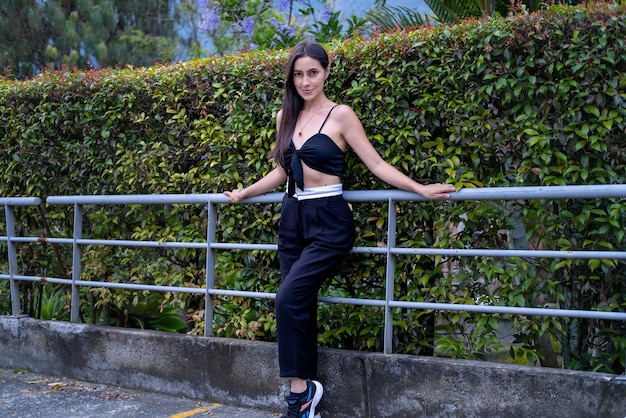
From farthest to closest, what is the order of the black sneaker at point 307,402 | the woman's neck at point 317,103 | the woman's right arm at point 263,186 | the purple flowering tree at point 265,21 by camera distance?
1. the purple flowering tree at point 265,21
2. the woman's right arm at point 263,186
3. the woman's neck at point 317,103
4. the black sneaker at point 307,402

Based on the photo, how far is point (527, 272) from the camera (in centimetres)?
434

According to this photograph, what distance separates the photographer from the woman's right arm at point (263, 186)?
4824mm

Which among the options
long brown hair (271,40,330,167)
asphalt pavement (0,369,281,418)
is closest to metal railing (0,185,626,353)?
long brown hair (271,40,330,167)

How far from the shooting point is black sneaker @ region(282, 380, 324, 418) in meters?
4.36

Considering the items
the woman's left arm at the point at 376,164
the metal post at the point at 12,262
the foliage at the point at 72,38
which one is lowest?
the metal post at the point at 12,262

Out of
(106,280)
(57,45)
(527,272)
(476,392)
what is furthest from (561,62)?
(57,45)

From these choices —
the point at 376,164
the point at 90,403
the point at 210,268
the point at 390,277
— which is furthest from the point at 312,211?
the point at 90,403

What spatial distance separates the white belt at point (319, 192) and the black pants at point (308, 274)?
24 mm

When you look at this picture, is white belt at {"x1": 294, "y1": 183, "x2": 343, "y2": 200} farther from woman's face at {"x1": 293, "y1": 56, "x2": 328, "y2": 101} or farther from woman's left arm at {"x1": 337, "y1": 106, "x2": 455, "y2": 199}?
woman's face at {"x1": 293, "y1": 56, "x2": 328, "y2": 101}

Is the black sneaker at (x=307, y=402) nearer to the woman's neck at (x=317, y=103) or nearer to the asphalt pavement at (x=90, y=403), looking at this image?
the asphalt pavement at (x=90, y=403)

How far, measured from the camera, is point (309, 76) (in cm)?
448

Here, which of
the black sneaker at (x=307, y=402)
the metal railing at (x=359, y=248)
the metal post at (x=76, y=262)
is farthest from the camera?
the metal post at (x=76, y=262)

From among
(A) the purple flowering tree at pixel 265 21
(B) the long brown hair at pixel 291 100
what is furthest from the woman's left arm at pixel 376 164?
(A) the purple flowering tree at pixel 265 21

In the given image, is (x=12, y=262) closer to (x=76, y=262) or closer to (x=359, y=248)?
(x=76, y=262)
